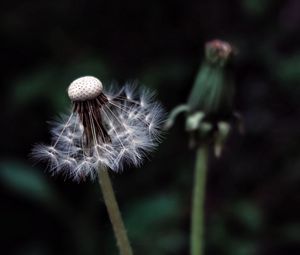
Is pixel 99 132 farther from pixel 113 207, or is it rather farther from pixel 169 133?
pixel 169 133

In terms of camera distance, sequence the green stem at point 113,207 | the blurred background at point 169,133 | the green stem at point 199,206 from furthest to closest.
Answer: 1. the blurred background at point 169,133
2. the green stem at point 199,206
3. the green stem at point 113,207

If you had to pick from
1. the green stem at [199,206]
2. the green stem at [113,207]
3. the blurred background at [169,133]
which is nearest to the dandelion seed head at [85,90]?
the green stem at [113,207]

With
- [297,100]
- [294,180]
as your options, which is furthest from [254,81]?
[294,180]

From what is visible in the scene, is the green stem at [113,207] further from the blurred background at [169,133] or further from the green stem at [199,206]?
the blurred background at [169,133]

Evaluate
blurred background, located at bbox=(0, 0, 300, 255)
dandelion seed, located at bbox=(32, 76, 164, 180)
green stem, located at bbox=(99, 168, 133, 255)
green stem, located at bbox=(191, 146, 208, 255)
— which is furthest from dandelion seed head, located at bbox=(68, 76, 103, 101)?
blurred background, located at bbox=(0, 0, 300, 255)

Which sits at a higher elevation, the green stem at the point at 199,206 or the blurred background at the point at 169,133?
the blurred background at the point at 169,133

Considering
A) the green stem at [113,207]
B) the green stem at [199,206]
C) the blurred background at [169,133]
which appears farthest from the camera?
the blurred background at [169,133]

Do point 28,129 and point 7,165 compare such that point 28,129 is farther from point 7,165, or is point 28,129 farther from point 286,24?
point 286,24
